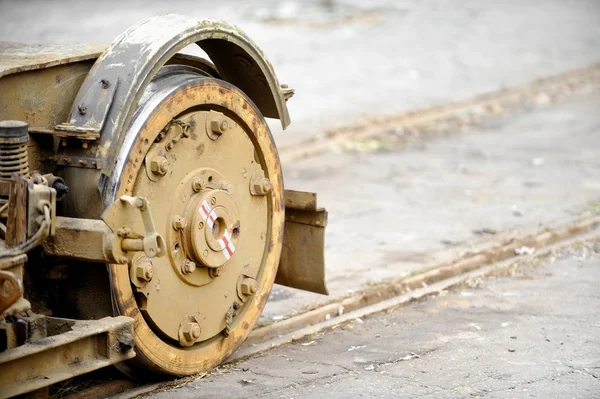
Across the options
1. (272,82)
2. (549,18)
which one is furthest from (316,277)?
(549,18)

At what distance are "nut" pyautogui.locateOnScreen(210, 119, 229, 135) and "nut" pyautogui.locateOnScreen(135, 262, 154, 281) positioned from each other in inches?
27.9

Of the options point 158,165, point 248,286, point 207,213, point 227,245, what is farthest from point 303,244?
point 158,165

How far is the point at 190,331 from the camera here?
4520mm

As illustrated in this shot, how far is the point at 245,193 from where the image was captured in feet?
15.9

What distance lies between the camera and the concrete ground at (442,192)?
276 inches

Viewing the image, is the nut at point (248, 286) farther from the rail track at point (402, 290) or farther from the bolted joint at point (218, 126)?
the bolted joint at point (218, 126)

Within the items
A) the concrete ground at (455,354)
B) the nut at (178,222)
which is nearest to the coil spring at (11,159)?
the nut at (178,222)

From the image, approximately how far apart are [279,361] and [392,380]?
0.62m

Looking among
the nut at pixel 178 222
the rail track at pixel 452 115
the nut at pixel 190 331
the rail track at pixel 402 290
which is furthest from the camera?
the rail track at pixel 452 115

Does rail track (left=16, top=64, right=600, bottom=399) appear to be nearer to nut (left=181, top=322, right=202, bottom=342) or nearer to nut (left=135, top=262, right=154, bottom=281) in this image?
nut (left=181, top=322, right=202, bottom=342)

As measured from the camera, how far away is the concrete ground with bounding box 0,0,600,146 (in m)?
12.1

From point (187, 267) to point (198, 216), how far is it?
0.23 meters

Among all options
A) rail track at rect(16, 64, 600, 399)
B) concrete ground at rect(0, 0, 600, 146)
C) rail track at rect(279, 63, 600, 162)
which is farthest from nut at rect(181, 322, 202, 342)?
concrete ground at rect(0, 0, 600, 146)

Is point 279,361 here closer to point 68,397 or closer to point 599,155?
A: point 68,397
